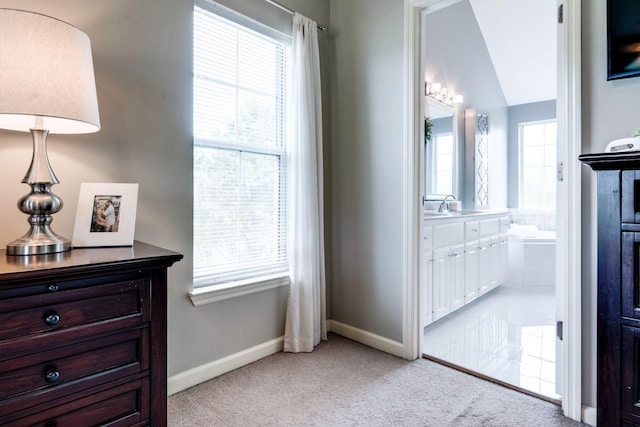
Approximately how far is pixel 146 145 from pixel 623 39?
7.41ft

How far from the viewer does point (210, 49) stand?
2.08 metres

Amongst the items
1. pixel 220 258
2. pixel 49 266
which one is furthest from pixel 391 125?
pixel 49 266

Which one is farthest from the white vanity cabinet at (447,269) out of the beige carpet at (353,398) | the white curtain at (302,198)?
the white curtain at (302,198)

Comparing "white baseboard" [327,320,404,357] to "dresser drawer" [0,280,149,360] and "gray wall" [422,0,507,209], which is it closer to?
"dresser drawer" [0,280,149,360]

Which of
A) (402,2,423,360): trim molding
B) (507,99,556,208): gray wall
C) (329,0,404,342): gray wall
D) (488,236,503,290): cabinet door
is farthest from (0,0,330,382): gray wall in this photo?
(507,99,556,208): gray wall

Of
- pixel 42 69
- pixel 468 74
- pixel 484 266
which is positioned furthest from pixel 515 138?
pixel 42 69

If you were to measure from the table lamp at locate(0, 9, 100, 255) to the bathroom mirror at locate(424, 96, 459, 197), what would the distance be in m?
3.19

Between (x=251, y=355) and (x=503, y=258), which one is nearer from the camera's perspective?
(x=251, y=355)

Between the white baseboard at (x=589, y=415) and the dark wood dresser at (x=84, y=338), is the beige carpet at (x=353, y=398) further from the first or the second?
the dark wood dresser at (x=84, y=338)

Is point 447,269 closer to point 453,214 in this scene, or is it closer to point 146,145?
point 453,214

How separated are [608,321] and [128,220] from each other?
183 centimetres

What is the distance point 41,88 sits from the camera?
111 centimetres

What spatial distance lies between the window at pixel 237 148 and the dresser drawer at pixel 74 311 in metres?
0.79

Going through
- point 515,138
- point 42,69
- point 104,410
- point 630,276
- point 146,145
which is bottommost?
point 104,410
